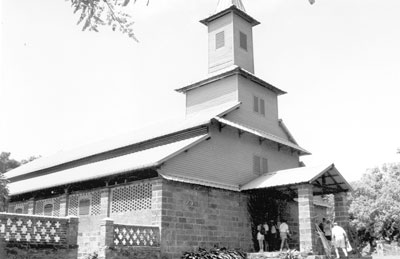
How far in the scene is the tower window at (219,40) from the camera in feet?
89.1

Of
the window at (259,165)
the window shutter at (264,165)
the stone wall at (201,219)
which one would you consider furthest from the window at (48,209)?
the window shutter at (264,165)

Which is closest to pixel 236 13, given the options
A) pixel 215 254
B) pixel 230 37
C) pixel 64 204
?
pixel 230 37

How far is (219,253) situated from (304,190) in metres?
4.61

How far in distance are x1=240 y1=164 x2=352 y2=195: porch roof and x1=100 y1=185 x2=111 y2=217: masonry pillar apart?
252 inches

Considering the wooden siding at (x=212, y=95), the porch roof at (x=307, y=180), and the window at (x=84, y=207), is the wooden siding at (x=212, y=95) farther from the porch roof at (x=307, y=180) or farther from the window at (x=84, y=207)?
the window at (x=84, y=207)

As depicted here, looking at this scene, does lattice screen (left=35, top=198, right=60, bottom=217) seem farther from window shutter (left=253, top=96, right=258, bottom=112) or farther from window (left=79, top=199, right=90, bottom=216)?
window shutter (left=253, top=96, right=258, bottom=112)

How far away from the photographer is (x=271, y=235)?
915 inches

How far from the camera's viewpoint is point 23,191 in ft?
85.5

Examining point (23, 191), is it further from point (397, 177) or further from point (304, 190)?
point (397, 177)

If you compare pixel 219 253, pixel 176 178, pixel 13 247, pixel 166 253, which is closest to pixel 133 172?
pixel 176 178

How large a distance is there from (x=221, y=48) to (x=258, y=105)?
4.07m

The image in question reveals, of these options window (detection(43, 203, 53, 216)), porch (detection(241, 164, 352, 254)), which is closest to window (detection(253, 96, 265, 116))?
porch (detection(241, 164, 352, 254))

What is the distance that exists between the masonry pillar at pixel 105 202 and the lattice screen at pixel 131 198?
0.71 ft

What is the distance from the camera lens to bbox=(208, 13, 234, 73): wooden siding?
87.7 ft
